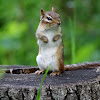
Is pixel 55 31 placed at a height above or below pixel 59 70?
above

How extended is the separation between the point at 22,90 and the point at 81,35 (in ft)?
9.74

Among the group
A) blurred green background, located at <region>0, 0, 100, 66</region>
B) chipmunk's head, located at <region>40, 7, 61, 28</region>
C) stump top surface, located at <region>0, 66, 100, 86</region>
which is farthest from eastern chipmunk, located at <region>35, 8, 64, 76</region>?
blurred green background, located at <region>0, 0, 100, 66</region>

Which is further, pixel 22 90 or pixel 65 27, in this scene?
pixel 65 27

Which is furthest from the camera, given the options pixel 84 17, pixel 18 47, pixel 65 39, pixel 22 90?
pixel 84 17

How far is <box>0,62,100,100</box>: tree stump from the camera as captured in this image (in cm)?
247

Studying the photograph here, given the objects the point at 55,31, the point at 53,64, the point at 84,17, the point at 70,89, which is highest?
the point at 84,17

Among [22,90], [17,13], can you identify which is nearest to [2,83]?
[22,90]

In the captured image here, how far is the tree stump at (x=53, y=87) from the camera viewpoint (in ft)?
8.09

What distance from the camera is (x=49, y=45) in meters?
2.90

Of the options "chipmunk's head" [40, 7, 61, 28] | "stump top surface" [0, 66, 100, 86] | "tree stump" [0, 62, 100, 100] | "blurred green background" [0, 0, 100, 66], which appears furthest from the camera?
"blurred green background" [0, 0, 100, 66]

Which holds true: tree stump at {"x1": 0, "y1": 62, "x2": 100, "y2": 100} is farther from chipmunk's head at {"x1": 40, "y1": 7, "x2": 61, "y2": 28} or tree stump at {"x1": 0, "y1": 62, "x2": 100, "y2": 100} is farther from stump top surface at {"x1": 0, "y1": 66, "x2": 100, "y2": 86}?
chipmunk's head at {"x1": 40, "y1": 7, "x2": 61, "y2": 28}

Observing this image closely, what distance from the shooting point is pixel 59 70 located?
2.93 meters

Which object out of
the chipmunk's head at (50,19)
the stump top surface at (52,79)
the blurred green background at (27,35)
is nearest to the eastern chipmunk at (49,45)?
the chipmunk's head at (50,19)

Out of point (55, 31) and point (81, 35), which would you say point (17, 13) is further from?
point (55, 31)
